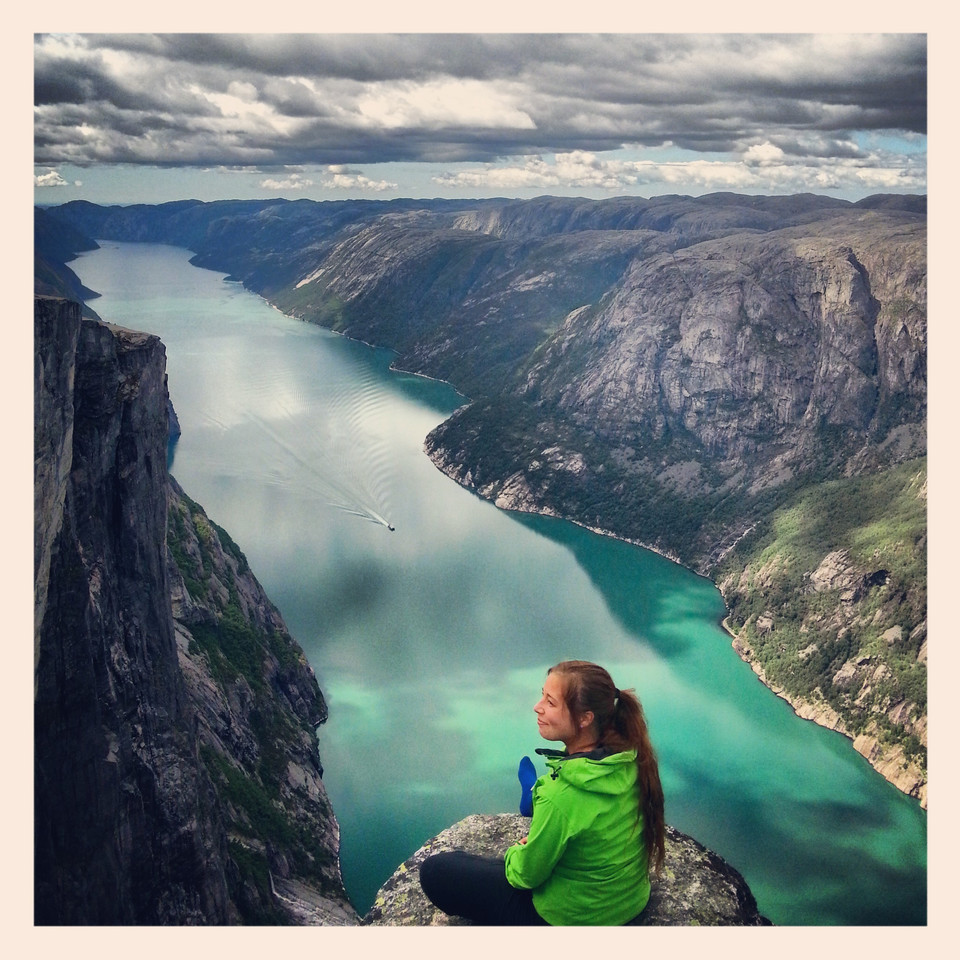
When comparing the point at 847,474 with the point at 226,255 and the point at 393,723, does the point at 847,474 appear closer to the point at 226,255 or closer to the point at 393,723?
the point at 393,723

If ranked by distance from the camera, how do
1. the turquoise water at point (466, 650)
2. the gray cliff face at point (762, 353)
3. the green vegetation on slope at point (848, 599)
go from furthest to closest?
the gray cliff face at point (762, 353) → the green vegetation on slope at point (848, 599) → the turquoise water at point (466, 650)

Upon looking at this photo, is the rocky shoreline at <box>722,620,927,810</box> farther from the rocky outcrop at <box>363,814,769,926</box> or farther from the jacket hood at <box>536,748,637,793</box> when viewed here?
the jacket hood at <box>536,748,637,793</box>

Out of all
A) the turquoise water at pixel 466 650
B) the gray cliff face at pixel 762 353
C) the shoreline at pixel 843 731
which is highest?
the gray cliff face at pixel 762 353

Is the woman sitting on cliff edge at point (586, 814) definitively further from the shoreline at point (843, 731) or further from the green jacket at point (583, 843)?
the shoreline at point (843, 731)

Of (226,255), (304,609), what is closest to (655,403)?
(304,609)

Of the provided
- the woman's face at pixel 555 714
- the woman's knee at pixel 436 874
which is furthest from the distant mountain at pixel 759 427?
the woman's face at pixel 555 714

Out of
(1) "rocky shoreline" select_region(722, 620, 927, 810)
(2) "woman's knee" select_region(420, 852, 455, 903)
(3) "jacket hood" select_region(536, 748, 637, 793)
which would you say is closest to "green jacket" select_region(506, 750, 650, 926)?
(3) "jacket hood" select_region(536, 748, 637, 793)

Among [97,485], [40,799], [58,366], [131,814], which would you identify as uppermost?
[58,366]
